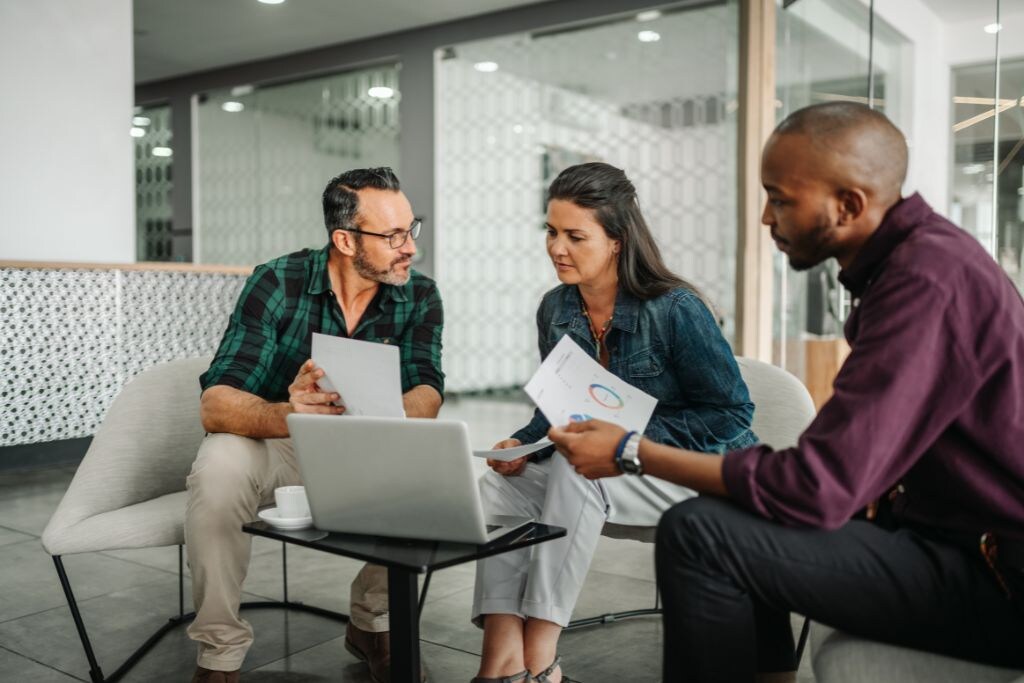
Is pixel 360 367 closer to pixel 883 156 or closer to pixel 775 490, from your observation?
pixel 775 490

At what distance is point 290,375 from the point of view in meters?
2.23

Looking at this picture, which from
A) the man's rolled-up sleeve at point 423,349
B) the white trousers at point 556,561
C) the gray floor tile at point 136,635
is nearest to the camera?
the white trousers at point 556,561

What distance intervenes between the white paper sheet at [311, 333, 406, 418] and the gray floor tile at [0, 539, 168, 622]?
4.58ft

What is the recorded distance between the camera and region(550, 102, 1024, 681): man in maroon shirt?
3.72ft

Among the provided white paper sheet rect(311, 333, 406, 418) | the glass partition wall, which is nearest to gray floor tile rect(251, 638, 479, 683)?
white paper sheet rect(311, 333, 406, 418)

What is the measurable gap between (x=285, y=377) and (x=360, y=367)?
631mm

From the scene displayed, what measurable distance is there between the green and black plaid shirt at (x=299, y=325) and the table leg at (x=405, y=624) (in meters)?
0.90

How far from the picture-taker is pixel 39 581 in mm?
2789

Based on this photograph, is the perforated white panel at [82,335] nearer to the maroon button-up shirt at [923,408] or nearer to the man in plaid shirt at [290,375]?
the man in plaid shirt at [290,375]

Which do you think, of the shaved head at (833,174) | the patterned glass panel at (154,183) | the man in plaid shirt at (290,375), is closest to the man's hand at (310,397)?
the man in plaid shirt at (290,375)

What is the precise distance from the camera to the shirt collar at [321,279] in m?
2.22

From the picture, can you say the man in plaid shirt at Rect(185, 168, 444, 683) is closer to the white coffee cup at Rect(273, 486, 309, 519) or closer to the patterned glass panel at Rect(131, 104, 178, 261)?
the white coffee cup at Rect(273, 486, 309, 519)

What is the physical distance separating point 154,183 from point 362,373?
7.80m

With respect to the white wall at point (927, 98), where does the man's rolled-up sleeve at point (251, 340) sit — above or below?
below
